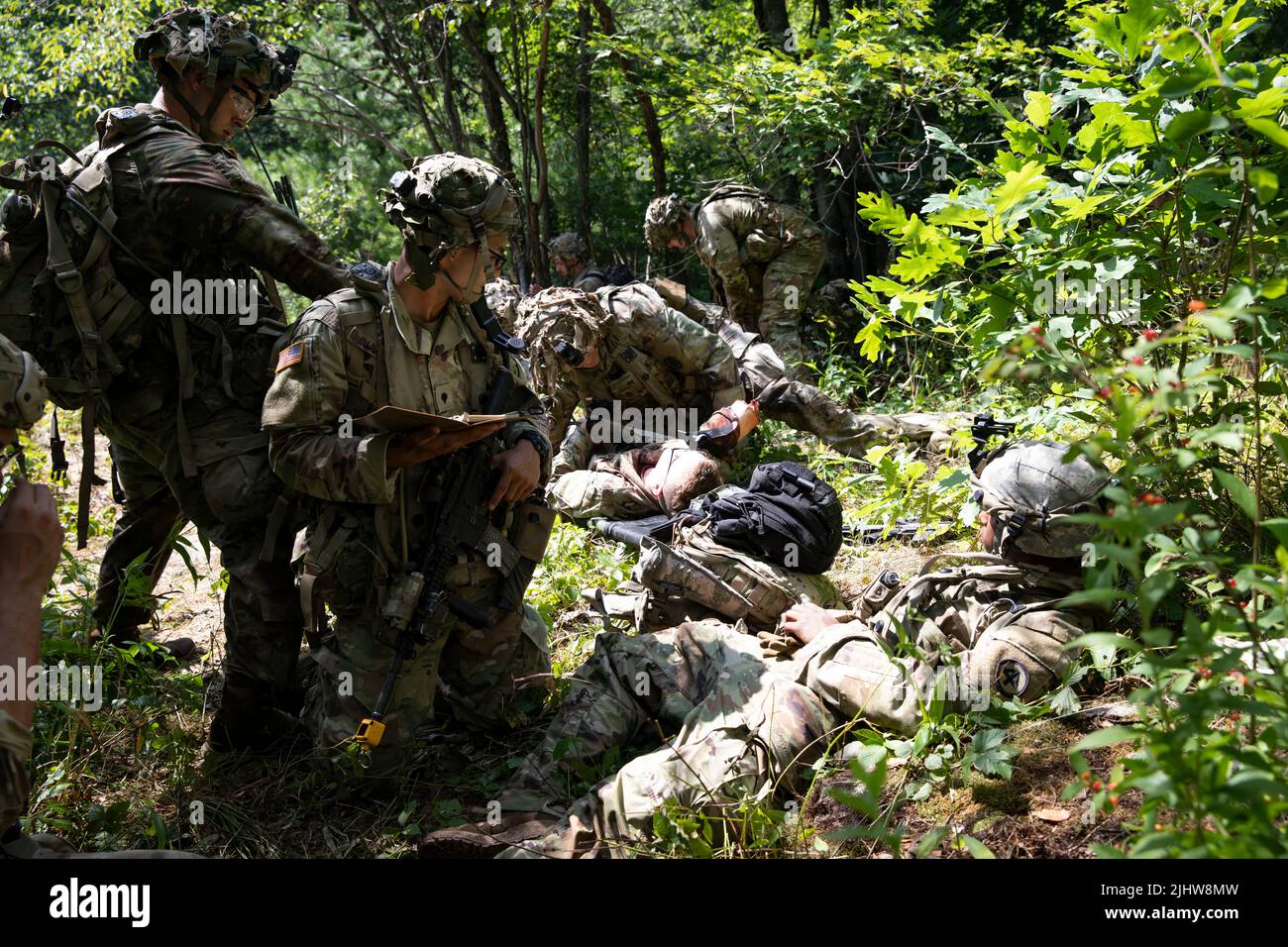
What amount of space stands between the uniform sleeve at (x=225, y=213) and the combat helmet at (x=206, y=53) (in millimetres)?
361

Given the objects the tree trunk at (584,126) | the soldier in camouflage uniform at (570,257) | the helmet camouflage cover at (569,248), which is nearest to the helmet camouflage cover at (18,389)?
the soldier in camouflage uniform at (570,257)

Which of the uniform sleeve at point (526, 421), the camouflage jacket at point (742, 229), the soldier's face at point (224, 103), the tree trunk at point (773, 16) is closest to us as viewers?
the uniform sleeve at point (526, 421)

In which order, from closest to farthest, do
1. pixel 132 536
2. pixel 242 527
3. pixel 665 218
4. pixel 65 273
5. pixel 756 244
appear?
pixel 65 273
pixel 242 527
pixel 132 536
pixel 756 244
pixel 665 218

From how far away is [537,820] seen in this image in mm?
3143

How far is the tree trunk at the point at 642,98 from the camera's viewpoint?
28.9ft

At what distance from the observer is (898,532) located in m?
5.11

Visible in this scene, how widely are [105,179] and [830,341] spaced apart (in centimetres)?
618

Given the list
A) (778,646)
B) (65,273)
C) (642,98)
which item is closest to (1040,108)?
(778,646)

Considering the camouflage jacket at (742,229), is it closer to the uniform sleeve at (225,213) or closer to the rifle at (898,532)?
the rifle at (898,532)

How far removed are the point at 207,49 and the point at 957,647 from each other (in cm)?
359

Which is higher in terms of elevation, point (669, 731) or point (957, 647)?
point (957, 647)

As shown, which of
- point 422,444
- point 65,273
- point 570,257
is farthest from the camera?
point 570,257

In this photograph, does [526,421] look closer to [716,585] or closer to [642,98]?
[716,585]
